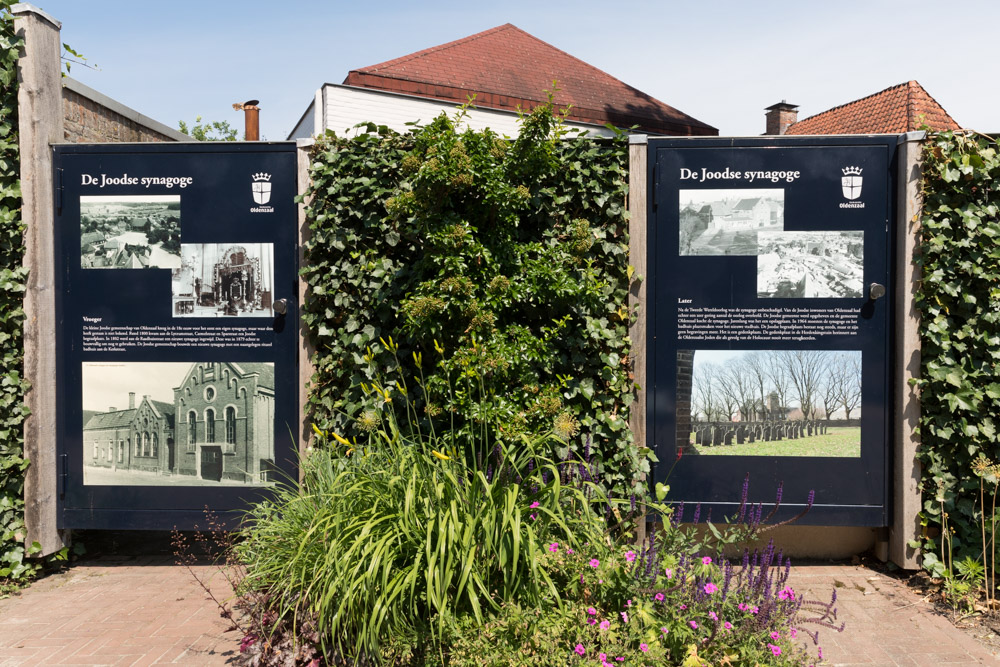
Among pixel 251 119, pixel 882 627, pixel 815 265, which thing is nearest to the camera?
pixel 882 627

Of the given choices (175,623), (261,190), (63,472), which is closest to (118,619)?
(175,623)

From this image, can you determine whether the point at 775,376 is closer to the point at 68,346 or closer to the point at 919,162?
the point at 919,162

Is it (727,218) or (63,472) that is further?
(63,472)

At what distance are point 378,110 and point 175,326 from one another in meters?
10.2

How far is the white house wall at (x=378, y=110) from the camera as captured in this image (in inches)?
521

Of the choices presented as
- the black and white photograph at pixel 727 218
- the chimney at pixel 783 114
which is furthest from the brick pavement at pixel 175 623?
the chimney at pixel 783 114

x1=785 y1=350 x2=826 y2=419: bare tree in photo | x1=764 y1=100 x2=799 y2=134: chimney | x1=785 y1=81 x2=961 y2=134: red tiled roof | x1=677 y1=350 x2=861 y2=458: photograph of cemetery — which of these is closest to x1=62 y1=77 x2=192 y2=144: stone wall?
x1=677 y1=350 x2=861 y2=458: photograph of cemetery

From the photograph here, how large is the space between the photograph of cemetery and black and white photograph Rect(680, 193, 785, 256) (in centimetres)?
68

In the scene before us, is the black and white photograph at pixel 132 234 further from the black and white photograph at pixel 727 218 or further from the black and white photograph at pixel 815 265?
the black and white photograph at pixel 815 265

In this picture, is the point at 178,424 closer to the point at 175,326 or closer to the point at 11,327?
the point at 175,326

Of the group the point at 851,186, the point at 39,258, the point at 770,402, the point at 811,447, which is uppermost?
the point at 851,186

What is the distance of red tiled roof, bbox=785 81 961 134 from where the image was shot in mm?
16891

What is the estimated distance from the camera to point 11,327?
439 cm

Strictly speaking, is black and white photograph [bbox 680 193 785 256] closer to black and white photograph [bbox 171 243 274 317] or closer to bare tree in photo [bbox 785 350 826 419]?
bare tree in photo [bbox 785 350 826 419]
